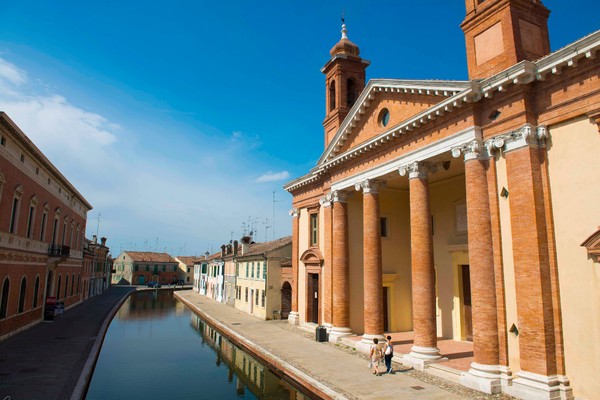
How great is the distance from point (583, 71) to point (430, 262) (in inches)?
292

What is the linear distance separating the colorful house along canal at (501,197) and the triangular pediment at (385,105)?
0.06 m

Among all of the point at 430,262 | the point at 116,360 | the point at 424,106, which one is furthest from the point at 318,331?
the point at 424,106

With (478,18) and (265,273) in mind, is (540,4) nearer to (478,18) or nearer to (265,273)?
(478,18)

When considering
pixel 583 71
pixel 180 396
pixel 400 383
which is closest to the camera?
pixel 583 71

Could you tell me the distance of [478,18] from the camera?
13.6 m

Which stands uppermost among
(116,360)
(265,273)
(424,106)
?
(424,106)

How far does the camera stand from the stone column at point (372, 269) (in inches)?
658

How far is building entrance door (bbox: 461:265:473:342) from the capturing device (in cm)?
1755

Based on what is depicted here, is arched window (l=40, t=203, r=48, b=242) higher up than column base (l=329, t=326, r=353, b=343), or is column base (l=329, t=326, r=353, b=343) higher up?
arched window (l=40, t=203, r=48, b=242)

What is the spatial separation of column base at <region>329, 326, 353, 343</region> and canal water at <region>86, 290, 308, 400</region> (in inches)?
154

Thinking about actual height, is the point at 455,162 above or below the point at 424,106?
below

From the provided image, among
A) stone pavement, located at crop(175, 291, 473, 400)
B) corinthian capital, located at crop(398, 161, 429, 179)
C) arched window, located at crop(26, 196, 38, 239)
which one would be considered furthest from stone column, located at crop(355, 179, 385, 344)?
arched window, located at crop(26, 196, 38, 239)

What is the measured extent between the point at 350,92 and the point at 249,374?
634 inches

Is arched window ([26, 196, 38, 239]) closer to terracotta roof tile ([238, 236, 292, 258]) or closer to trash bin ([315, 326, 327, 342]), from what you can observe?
terracotta roof tile ([238, 236, 292, 258])
